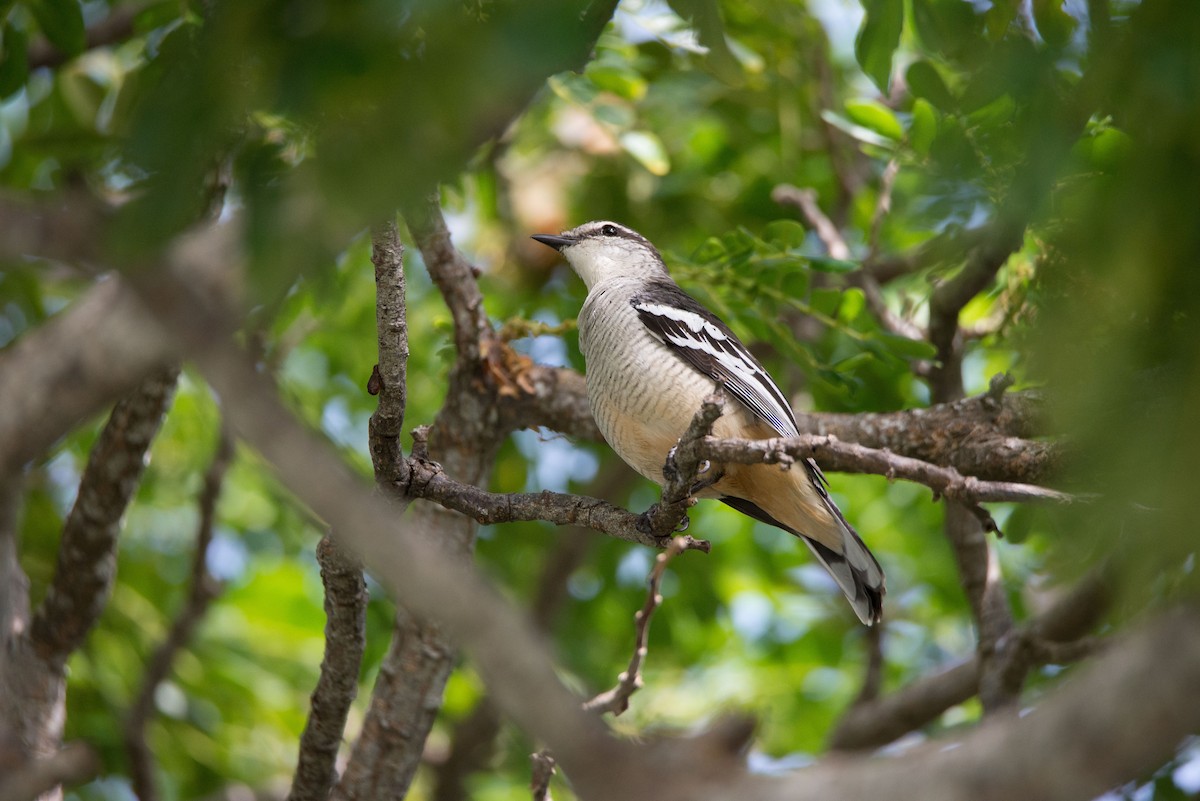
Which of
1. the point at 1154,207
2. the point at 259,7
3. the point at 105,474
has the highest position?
the point at 259,7

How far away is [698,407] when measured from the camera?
476cm

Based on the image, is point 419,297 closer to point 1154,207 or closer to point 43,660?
point 43,660

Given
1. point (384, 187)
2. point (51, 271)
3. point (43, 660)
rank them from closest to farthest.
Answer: point (384, 187)
point (43, 660)
point (51, 271)

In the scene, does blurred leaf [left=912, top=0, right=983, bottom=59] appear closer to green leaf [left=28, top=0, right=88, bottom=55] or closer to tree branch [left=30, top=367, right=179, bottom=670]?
green leaf [left=28, top=0, right=88, bottom=55]

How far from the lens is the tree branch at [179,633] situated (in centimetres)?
566

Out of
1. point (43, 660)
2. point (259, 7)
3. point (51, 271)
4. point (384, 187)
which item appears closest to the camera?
point (384, 187)

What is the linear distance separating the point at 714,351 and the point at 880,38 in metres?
1.58

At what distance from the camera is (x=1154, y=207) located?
1887 mm

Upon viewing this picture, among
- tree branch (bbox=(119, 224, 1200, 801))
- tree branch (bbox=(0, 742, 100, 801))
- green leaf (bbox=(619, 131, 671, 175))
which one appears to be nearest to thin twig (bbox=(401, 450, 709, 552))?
tree branch (bbox=(0, 742, 100, 801))

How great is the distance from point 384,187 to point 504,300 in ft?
19.9

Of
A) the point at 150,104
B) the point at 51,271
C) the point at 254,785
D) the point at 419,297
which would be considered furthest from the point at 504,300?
the point at 150,104

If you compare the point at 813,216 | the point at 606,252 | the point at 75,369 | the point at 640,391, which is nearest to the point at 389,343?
the point at 75,369

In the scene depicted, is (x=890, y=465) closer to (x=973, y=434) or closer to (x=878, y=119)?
(x=973, y=434)

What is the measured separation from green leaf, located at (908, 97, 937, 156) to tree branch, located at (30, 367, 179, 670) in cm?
381
